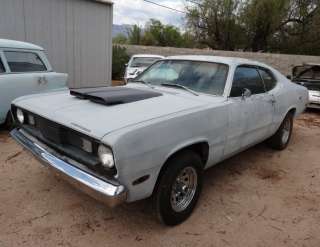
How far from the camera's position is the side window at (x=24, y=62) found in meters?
5.48

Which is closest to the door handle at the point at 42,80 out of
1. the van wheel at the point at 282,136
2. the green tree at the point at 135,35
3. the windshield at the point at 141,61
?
the van wheel at the point at 282,136

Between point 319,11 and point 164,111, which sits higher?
point 319,11

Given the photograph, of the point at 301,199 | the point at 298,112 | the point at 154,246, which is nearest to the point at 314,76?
the point at 298,112

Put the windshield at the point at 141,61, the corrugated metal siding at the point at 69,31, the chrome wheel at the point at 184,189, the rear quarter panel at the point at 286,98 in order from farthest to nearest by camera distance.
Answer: the windshield at the point at 141,61
the corrugated metal siding at the point at 69,31
the rear quarter panel at the point at 286,98
the chrome wheel at the point at 184,189

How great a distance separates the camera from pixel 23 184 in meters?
3.71

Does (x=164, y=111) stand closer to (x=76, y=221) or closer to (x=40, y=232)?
(x=76, y=221)

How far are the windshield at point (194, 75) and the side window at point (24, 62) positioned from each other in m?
2.70

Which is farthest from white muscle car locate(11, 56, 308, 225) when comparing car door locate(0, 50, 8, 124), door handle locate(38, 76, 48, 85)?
door handle locate(38, 76, 48, 85)

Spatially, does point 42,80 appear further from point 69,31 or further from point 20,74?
point 69,31

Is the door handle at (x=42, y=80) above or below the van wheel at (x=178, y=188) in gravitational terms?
above

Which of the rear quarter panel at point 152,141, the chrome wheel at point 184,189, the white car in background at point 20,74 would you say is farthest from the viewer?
the white car in background at point 20,74

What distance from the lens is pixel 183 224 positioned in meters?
3.08

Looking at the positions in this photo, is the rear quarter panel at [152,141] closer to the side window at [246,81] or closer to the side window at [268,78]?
the side window at [246,81]

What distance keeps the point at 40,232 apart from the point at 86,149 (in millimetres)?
953
